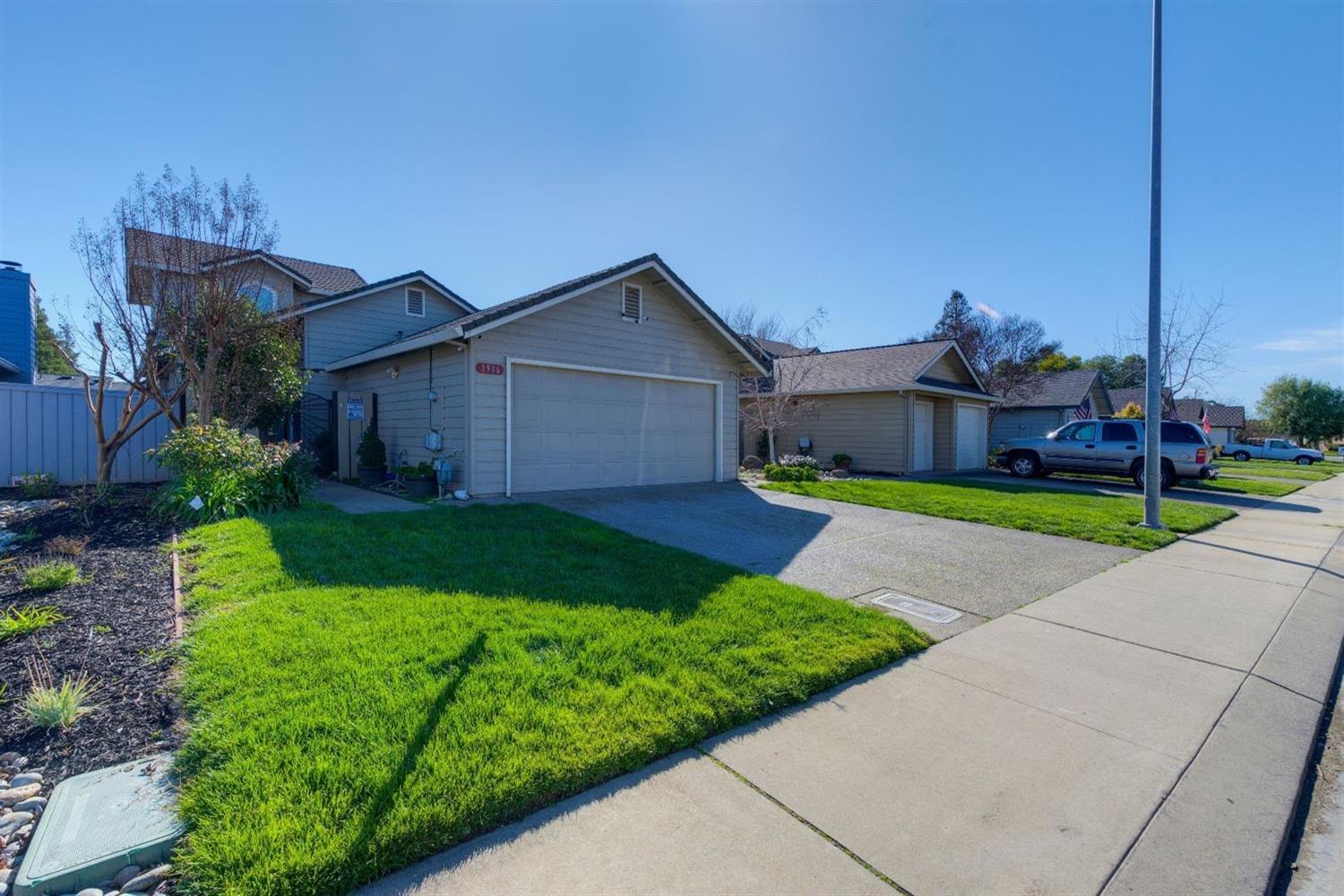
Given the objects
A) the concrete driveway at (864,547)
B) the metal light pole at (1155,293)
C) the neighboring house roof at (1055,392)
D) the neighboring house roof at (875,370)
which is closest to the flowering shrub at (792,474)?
the concrete driveway at (864,547)

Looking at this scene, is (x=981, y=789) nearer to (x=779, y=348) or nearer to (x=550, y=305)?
(x=550, y=305)

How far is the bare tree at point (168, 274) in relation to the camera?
32.3 ft

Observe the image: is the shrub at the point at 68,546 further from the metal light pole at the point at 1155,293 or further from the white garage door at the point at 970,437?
the white garage door at the point at 970,437

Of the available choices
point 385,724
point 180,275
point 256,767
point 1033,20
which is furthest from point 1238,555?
point 180,275

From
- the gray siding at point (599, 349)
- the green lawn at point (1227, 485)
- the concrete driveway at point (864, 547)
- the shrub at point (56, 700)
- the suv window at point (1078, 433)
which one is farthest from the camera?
the suv window at point (1078, 433)

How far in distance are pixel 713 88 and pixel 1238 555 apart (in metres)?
10.4

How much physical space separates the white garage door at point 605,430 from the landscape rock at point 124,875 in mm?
8599

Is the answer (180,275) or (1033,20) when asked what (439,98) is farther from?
(1033,20)

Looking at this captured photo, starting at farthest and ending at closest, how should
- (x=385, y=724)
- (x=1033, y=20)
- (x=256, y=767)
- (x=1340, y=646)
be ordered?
(x=1033, y=20), (x=1340, y=646), (x=385, y=724), (x=256, y=767)

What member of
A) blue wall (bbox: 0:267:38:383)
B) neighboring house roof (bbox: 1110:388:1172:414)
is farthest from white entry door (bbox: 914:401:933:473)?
neighboring house roof (bbox: 1110:388:1172:414)

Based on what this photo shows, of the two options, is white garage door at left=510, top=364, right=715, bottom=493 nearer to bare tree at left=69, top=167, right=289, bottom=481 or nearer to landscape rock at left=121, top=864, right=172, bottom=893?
bare tree at left=69, top=167, right=289, bottom=481

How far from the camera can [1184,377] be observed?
22.7m

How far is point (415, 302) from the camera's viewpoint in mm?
17266

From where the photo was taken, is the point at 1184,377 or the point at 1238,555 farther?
the point at 1184,377
